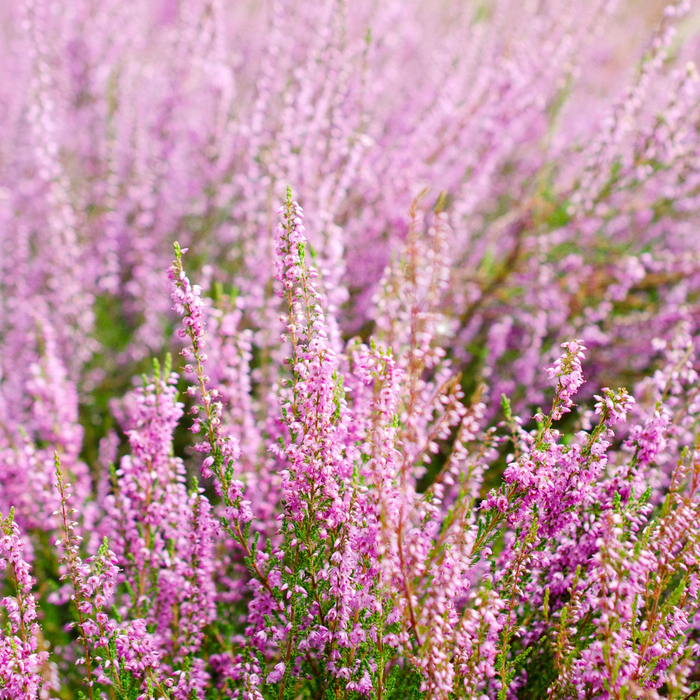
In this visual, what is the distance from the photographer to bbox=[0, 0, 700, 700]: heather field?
1958 mm

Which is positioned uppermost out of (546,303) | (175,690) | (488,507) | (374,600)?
(546,303)

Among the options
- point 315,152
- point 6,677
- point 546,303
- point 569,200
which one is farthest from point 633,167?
point 6,677

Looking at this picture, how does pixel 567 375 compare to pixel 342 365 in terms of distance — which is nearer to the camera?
pixel 567 375

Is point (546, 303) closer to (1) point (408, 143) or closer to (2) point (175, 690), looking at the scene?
(1) point (408, 143)

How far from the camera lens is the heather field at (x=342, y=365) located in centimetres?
196

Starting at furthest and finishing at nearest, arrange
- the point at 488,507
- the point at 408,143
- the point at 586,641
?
the point at 408,143 → the point at 586,641 → the point at 488,507

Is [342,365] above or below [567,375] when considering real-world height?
below

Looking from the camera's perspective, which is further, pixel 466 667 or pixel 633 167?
pixel 633 167

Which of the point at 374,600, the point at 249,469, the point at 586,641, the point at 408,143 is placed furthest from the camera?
the point at 408,143

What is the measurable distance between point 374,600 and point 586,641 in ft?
3.36

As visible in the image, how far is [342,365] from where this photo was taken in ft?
9.68

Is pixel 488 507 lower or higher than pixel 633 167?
lower

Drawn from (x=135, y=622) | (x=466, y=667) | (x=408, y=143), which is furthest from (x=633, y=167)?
(x=135, y=622)

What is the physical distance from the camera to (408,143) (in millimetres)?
4695
